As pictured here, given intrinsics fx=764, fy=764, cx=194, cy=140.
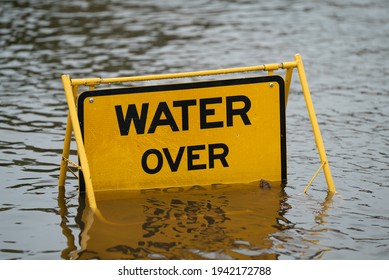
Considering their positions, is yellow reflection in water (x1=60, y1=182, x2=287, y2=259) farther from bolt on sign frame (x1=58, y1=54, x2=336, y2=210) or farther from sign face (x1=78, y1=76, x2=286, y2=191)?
bolt on sign frame (x1=58, y1=54, x2=336, y2=210)

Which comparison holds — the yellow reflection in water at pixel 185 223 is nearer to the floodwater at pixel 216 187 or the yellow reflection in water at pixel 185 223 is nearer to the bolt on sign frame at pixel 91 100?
the floodwater at pixel 216 187

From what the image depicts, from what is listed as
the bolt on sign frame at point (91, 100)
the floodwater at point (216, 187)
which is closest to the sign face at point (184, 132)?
the bolt on sign frame at point (91, 100)

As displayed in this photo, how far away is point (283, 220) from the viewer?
21.6ft

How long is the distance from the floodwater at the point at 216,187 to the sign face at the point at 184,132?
0.23 m

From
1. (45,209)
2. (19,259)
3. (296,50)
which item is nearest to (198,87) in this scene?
(45,209)

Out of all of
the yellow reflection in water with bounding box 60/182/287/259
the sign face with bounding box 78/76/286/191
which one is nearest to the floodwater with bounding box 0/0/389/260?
the yellow reflection in water with bounding box 60/182/287/259

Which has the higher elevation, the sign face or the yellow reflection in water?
the sign face

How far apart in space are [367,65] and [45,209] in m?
7.44

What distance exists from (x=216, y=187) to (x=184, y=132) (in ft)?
2.17

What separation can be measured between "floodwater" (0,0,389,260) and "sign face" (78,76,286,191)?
0.76ft

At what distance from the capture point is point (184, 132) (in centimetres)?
705

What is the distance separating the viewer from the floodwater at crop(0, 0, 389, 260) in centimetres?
615

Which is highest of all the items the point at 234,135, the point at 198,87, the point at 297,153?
the point at 198,87

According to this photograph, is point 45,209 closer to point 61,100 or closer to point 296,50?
point 61,100
